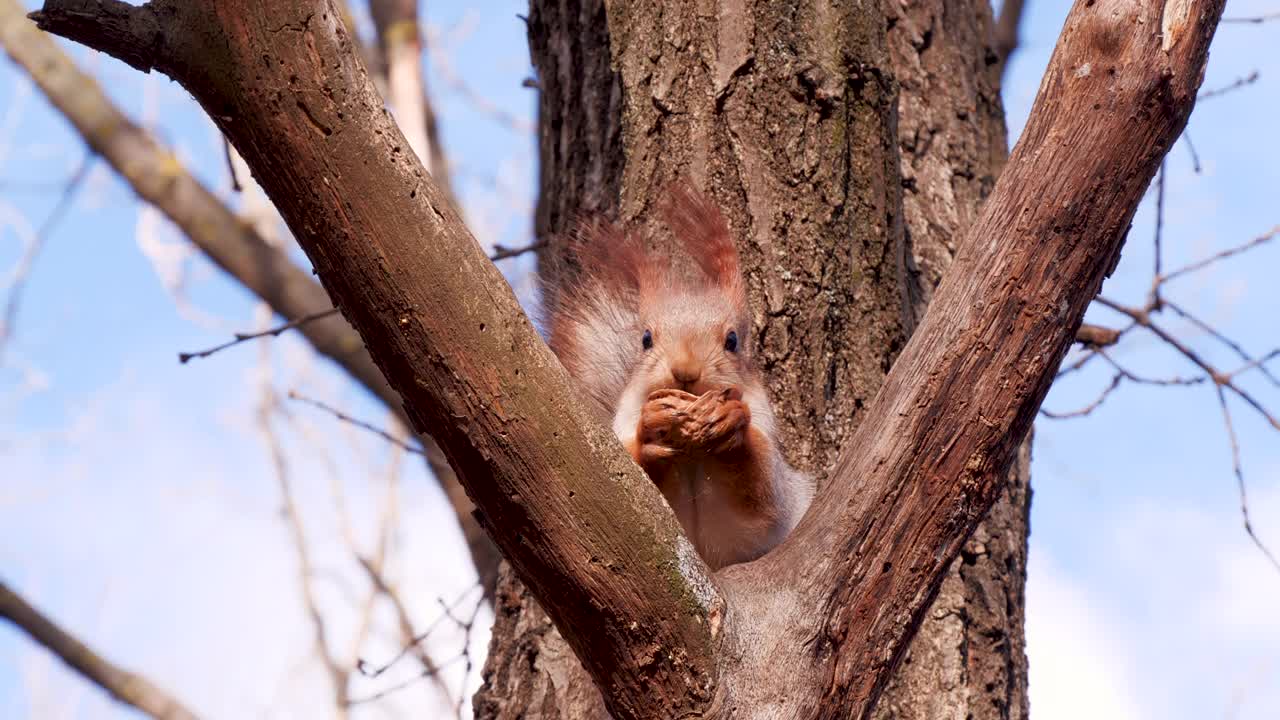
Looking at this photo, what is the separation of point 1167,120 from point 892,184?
825 millimetres

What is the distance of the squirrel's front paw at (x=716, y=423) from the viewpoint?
1914 millimetres

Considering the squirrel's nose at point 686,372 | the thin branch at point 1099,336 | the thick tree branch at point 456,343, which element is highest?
the thin branch at point 1099,336

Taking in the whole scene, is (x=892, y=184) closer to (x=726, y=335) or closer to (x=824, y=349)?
(x=824, y=349)

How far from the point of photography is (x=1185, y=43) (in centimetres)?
172

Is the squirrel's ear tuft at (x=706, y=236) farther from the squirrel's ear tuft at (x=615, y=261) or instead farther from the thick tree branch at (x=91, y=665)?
the thick tree branch at (x=91, y=665)

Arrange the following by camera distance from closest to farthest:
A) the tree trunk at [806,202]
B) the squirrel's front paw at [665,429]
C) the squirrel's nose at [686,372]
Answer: the squirrel's front paw at [665,429] < the squirrel's nose at [686,372] < the tree trunk at [806,202]

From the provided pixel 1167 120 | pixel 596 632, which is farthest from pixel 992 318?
pixel 596 632

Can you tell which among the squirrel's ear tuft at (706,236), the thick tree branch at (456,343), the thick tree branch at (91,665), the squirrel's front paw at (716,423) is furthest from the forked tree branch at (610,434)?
the thick tree branch at (91,665)

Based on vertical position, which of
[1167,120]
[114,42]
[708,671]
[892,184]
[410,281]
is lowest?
[708,671]

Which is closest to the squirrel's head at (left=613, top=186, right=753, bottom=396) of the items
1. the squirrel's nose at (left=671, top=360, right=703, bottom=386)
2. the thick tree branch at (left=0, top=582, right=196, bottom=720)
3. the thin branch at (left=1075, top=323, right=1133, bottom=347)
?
the squirrel's nose at (left=671, top=360, right=703, bottom=386)

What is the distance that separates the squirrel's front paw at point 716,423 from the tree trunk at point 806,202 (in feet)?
1.29

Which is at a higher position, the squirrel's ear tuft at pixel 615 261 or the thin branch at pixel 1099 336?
the thin branch at pixel 1099 336

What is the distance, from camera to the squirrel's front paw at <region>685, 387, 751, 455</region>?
1.91 metres

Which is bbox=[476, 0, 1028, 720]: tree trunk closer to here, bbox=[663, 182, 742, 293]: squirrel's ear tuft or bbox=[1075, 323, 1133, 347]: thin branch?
bbox=[663, 182, 742, 293]: squirrel's ear tuft
